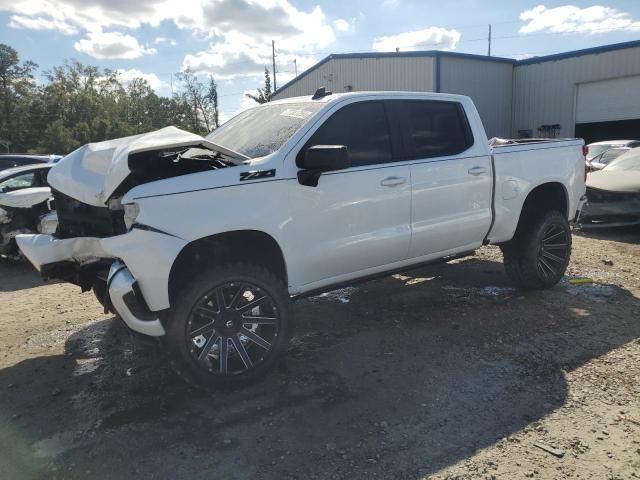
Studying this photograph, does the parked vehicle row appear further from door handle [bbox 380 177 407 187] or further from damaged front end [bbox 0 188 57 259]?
door handle [bbox 380 177 407 187]

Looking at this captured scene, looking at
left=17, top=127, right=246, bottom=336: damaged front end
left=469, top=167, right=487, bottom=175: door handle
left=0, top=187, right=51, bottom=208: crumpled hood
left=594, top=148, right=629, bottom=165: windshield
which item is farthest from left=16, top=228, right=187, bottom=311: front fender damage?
left=594, top=148, right=629, bottom=165: windshield

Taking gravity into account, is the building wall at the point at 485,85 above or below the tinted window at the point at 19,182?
above

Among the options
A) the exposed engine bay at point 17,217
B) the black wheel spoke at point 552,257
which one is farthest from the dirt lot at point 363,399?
the exposed engine bay at point 17,217

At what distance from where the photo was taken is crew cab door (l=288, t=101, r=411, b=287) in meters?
3.82

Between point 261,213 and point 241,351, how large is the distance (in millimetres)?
985

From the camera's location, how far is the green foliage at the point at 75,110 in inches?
2175

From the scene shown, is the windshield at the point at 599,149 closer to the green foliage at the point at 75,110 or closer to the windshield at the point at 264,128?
the windshield at the point at 264,128

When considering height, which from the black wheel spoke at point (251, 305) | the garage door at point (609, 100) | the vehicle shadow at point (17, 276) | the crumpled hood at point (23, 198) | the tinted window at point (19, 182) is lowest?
the vehicle shadow at point (17, 276)

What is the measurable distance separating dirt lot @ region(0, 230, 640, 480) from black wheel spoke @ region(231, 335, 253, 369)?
22 centimetres

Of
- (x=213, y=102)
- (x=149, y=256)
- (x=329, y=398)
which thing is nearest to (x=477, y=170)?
(x=329, y=398)

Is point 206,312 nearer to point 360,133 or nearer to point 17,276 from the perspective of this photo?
point 360,133

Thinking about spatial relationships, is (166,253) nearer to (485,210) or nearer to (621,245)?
(485,210)

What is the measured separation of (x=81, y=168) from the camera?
384cm

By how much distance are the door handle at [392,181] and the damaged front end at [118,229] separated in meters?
1.18
